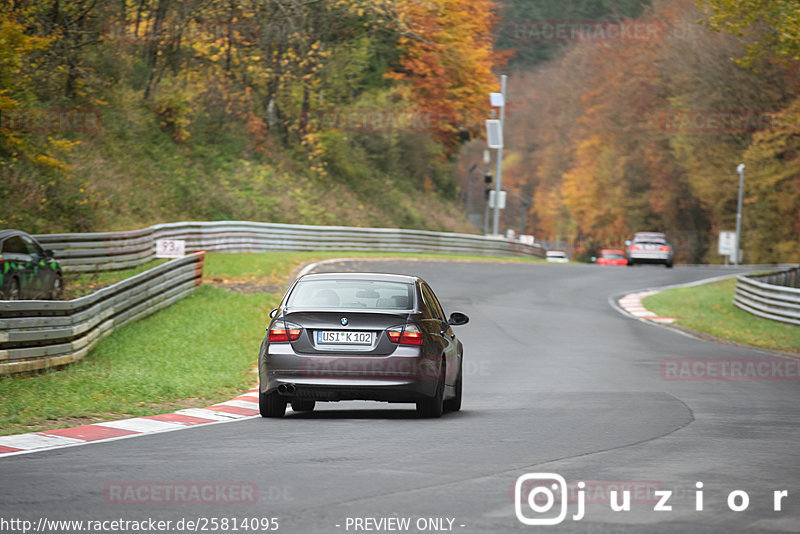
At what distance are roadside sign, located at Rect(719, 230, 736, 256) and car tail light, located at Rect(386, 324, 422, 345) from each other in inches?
2629

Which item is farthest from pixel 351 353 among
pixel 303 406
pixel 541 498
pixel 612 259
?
pixel 612 259

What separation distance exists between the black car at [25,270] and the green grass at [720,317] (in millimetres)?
14157

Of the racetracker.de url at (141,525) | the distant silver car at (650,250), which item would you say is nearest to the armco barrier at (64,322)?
the racetracker.de url at (141,525)

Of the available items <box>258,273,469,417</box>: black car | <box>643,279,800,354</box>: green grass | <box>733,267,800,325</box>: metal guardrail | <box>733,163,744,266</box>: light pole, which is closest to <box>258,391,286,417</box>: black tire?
<box>258,273,469,417</box>: black car

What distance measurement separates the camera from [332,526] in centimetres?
671

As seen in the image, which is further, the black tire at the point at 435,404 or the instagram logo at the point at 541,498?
the black tire at the point at 435,404

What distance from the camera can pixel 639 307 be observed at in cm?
3303

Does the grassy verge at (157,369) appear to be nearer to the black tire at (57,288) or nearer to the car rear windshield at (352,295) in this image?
the black tire at (57,288)

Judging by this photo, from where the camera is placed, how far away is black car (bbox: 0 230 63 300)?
21156mm

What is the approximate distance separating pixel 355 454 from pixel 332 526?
9.14 ft

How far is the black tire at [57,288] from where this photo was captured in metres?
22.7

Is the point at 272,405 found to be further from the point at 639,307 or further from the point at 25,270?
the point at 639,307

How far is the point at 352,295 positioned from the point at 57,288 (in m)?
12.0

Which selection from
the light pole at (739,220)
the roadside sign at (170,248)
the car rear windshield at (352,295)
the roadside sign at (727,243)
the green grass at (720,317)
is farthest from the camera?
the roadside sign at (727,243)
